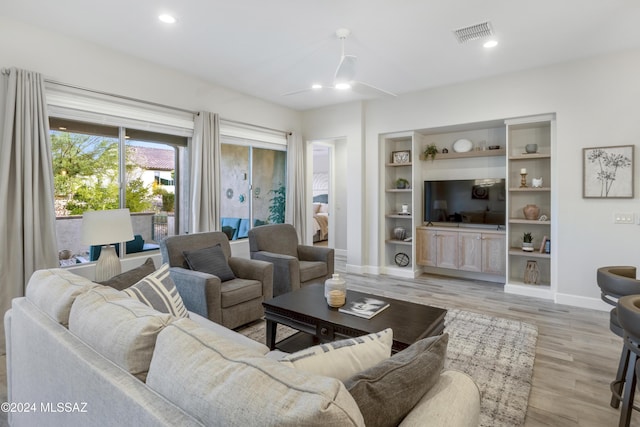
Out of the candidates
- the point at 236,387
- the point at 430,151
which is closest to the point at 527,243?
the point at 430,151

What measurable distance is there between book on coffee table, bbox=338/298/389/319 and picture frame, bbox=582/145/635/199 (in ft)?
9.90

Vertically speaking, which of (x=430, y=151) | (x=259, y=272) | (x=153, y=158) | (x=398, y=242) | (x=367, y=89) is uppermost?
(x=367, y=89)

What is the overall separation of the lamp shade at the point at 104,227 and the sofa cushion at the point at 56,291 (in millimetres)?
1095

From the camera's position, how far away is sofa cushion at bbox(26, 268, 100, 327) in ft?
4.57

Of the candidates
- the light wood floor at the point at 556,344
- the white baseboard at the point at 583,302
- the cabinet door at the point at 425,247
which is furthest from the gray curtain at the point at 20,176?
the white baseboard at the point at 583,302

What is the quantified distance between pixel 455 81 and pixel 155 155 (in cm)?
407

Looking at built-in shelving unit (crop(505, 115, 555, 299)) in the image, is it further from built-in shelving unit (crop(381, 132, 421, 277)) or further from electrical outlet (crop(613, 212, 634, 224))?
built-in shelving unit (crop(381, 132, 421, 277))

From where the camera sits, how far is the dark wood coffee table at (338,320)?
2.13 metres

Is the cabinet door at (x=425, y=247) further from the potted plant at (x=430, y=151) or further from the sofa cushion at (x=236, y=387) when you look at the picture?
the sofa cushion at (x=236, y=387)

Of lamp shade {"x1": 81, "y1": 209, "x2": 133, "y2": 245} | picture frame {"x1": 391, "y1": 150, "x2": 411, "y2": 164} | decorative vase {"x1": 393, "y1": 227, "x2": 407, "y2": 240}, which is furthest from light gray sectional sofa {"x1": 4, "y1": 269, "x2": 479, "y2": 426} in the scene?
picture frame {"x1": 391, "y1": 150, "x2": 411, "y2": 164}

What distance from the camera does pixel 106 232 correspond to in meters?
2.77

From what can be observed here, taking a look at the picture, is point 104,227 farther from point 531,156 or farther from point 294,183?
point 531,156

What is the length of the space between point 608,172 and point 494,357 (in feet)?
8.63

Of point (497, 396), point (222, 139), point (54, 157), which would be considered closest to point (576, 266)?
point (497, 396)
